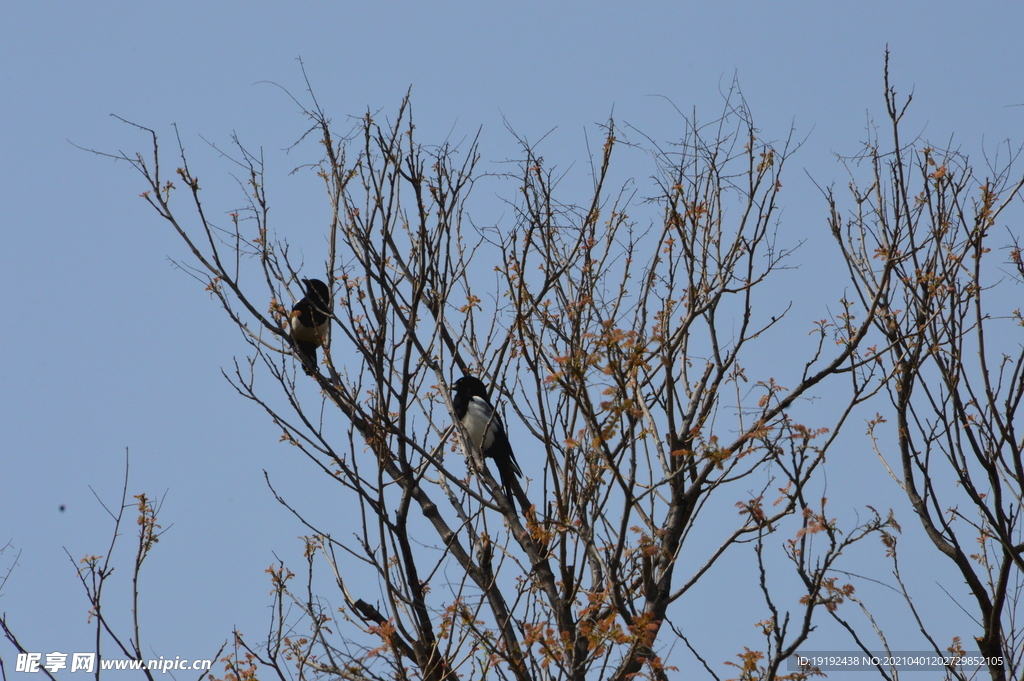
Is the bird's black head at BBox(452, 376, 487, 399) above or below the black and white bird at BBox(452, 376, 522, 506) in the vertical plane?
above

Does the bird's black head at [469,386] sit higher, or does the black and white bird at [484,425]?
the bird's black head at [469,386]

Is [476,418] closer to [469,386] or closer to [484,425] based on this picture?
[484,425]

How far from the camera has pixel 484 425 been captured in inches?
276

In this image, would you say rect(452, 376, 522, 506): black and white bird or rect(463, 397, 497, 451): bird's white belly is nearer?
rect(452, 376, 522, 506): black and white bird

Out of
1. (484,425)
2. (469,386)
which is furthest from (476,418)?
(469,386)

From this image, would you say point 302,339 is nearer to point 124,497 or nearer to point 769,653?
point 124,497

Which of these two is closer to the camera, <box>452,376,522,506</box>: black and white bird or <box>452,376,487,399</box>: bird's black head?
<box>452,376,522,506</box>: black and white bird

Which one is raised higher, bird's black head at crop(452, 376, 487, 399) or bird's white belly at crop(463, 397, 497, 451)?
bird's black head at crop(452, 376, 487, 399)

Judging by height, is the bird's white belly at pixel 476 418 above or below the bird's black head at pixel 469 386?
below

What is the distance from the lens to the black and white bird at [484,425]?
6.39 metres

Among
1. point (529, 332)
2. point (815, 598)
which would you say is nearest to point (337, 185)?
point (529, 332)

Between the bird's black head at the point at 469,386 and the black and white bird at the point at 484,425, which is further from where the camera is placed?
the bird's black head at the point at 469,386

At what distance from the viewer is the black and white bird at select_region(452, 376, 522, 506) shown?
21.0 feet

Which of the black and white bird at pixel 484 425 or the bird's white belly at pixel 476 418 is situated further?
the bird's white belly at pixel 476 418
